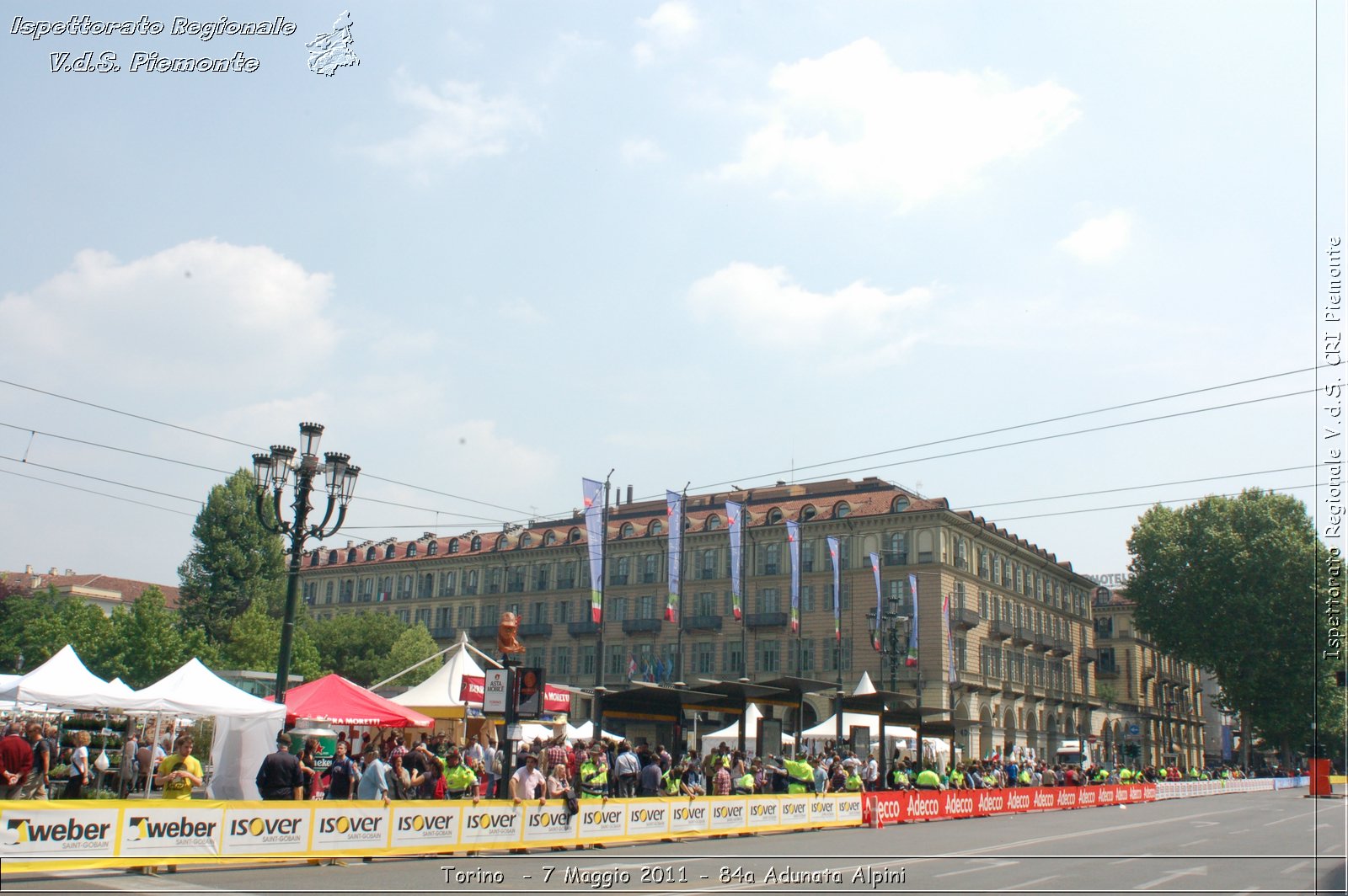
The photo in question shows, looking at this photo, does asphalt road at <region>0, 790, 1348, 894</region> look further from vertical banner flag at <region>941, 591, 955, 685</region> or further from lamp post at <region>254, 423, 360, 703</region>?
vertical banner flag at <region>941, 591, 955, 685</region>

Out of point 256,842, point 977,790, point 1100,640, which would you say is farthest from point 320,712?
point 1100,640

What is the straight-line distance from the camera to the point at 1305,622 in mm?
61844

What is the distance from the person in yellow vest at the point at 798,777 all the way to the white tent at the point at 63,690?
13.6 m

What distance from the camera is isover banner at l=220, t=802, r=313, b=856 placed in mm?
13070

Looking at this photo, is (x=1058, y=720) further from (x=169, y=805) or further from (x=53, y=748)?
(x=169, y=805)

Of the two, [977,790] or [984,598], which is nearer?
[977,790]

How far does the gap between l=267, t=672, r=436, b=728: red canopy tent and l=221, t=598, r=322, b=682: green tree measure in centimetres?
3480

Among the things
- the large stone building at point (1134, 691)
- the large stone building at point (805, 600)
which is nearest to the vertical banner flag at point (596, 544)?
the large stone building at point (805, 600)

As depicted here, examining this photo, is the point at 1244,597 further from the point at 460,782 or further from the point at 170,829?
the point at 170,829

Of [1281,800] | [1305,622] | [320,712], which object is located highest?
[1305,622]

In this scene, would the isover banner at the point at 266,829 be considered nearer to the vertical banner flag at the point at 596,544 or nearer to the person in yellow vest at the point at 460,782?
the person in yellow vest at the point at 460,782

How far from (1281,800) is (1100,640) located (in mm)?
50909

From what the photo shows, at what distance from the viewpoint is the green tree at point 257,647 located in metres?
55.0

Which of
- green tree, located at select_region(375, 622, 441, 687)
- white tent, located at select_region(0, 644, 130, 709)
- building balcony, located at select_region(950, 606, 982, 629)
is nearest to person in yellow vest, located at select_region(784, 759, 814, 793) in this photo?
white tent, located at select_region(0, 644, 130, 709)
